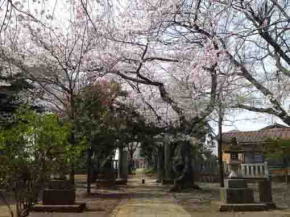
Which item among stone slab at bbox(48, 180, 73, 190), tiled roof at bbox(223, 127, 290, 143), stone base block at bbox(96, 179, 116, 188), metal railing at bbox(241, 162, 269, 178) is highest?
tiled roof at bbox(223, 127, 290, 143)

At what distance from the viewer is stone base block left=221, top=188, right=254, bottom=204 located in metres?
18.9

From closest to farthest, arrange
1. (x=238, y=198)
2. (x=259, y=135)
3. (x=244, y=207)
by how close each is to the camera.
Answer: (x=244, y=207) < (x=238, y=198) < (x=259, y=135)

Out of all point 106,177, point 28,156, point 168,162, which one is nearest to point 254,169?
point 168,162

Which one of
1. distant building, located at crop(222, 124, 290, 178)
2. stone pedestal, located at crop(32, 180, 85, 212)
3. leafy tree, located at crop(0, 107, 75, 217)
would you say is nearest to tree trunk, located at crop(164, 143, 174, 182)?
distant building, located at crop(222, 124, 290, 178)

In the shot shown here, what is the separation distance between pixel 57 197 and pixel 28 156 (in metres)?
7.41

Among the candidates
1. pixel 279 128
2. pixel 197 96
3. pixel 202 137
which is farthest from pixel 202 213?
pixel 279 128

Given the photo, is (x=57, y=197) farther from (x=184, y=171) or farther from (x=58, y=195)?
(x=184, y=171)

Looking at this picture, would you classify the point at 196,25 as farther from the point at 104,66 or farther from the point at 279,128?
the point at 279,128

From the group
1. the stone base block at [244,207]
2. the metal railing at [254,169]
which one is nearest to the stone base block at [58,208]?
the stone base block at [244,207]

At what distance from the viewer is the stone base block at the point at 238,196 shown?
62.1ft

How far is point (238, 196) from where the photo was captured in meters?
19.0

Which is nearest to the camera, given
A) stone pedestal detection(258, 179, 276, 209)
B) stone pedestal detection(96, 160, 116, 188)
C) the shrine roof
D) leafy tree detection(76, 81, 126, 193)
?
stone pedestal detection(258, 179, 276, 209)

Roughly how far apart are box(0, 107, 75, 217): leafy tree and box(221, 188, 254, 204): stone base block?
8621 millimetres

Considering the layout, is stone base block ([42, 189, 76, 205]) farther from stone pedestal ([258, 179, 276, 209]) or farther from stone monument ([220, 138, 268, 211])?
stone pedestal ([258, 179, 276, 209])
